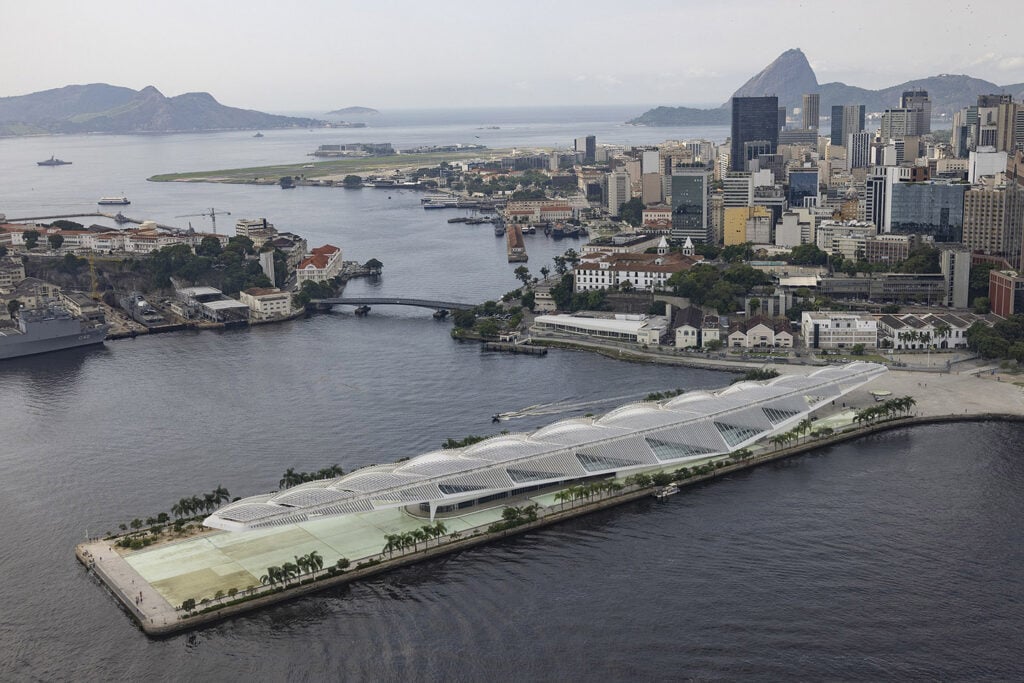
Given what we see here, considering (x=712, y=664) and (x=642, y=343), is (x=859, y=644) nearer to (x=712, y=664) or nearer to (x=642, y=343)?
(x=712, y=664)

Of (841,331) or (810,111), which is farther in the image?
(810,111)

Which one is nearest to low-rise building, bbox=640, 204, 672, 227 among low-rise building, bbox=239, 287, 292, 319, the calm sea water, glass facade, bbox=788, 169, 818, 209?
glass facade, bbox=788, 169, 818, 209

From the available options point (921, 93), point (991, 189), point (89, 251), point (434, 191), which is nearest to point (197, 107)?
point (434, 191)

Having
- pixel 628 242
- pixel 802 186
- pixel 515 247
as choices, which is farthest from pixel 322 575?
pixel 802 186

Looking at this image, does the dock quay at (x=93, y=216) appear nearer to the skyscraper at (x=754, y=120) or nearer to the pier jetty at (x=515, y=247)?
the pier jetty at (x=515, y=247)

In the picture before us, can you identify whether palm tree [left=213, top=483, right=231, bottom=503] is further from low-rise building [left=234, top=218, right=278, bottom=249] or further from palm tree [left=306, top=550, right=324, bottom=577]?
low-rise building [left=234, top=218, right=278, bottom=249]

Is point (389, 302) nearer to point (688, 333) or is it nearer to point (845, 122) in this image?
point (688, 333)

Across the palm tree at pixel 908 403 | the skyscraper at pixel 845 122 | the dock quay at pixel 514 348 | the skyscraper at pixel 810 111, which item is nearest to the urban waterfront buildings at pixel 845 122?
the skyscraper at pixel 845 122
